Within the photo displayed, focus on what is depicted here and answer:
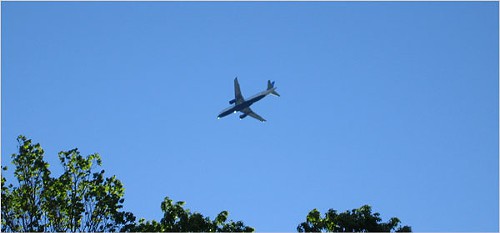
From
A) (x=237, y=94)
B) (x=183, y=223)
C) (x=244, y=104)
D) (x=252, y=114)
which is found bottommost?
(x=183, y=223)

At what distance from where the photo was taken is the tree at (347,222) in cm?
5247

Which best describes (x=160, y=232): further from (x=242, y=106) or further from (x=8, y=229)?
(x=242, y=106)

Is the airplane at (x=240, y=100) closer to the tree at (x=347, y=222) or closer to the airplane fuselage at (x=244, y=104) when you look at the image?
the airplane fuselage at (x=244, y=104)

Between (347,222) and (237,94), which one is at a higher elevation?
(237,94)

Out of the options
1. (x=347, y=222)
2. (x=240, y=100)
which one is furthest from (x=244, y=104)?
(x=347, y=222)

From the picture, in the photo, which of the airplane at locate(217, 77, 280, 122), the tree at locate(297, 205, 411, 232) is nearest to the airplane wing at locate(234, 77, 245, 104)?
the airplane at locate(217, 77, 280, 122)

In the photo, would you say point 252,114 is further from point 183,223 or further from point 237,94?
point 183,223

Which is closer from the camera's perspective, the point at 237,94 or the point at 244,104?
the point at 244,104

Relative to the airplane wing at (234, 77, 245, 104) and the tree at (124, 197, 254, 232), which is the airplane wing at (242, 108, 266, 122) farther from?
the tree at (124, 197, 254, 232)

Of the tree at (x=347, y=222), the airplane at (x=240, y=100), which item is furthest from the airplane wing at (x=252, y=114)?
the tree at (x=347, y=222)

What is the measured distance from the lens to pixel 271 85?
377ft

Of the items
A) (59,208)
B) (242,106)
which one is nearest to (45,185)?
(59,208)

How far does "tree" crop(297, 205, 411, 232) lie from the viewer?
52.5 m

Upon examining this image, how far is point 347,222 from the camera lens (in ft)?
172
